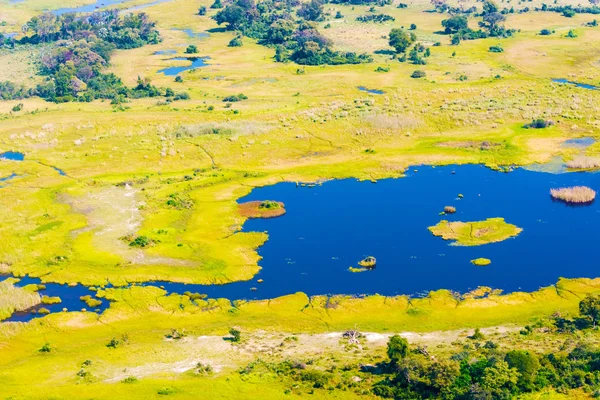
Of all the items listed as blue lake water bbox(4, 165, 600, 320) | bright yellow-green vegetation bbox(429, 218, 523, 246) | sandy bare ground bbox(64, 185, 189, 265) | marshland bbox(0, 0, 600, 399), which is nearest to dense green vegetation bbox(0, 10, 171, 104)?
marshland bbox(0, 0, 600, 399)

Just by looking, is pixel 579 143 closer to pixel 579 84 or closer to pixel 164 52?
pixel 579 84

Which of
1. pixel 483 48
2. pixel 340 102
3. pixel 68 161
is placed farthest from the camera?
pixel 483 48

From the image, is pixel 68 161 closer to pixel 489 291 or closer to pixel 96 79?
pixel 96 79

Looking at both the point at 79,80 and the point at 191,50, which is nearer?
the point at 79,80

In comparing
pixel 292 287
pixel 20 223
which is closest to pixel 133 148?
pixel 20 223

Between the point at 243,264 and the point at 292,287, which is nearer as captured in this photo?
the point at 292,287

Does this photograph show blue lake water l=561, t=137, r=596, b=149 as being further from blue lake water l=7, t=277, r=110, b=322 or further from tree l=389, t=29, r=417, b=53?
blue lake water l=7, t=277, r=110, b=322

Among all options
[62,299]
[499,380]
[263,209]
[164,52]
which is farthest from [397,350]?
[164,52]
